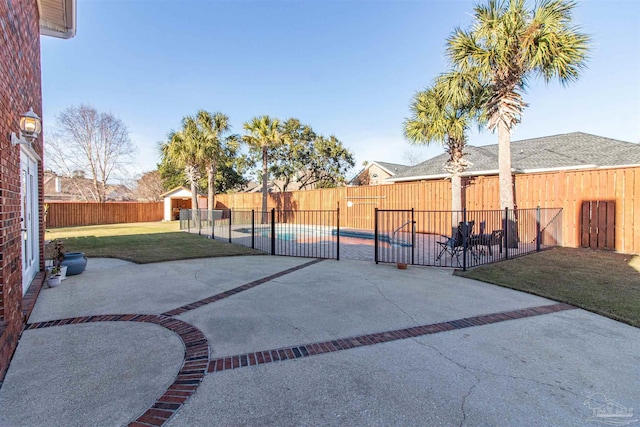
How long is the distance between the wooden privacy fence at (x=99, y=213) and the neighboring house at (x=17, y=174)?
68.0 feet

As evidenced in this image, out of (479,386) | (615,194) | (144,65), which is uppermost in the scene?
(144,65)

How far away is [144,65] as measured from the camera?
13.7 m

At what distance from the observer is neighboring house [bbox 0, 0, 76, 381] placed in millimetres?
2828

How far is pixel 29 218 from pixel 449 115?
11.8 m

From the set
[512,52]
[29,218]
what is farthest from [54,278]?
[512,52]

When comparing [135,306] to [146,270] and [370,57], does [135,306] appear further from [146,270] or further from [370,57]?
[370,57]

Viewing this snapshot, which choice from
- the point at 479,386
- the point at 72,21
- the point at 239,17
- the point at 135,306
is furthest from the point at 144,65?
the point at 479,386

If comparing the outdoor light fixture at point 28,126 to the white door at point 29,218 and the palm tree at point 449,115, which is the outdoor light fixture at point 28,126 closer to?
the white door at point 29,218

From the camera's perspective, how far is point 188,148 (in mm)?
20031

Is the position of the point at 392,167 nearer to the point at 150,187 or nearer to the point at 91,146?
the point at 91,146

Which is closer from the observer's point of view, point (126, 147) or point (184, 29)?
point (184, 29)

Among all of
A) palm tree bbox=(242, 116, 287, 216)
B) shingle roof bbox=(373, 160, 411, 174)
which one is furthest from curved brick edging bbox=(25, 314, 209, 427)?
shingle roof bbox=(373, 160, 411, 174)

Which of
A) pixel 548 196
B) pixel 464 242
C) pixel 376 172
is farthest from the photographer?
pixel 376 172

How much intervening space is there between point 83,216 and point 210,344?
26475 mm
